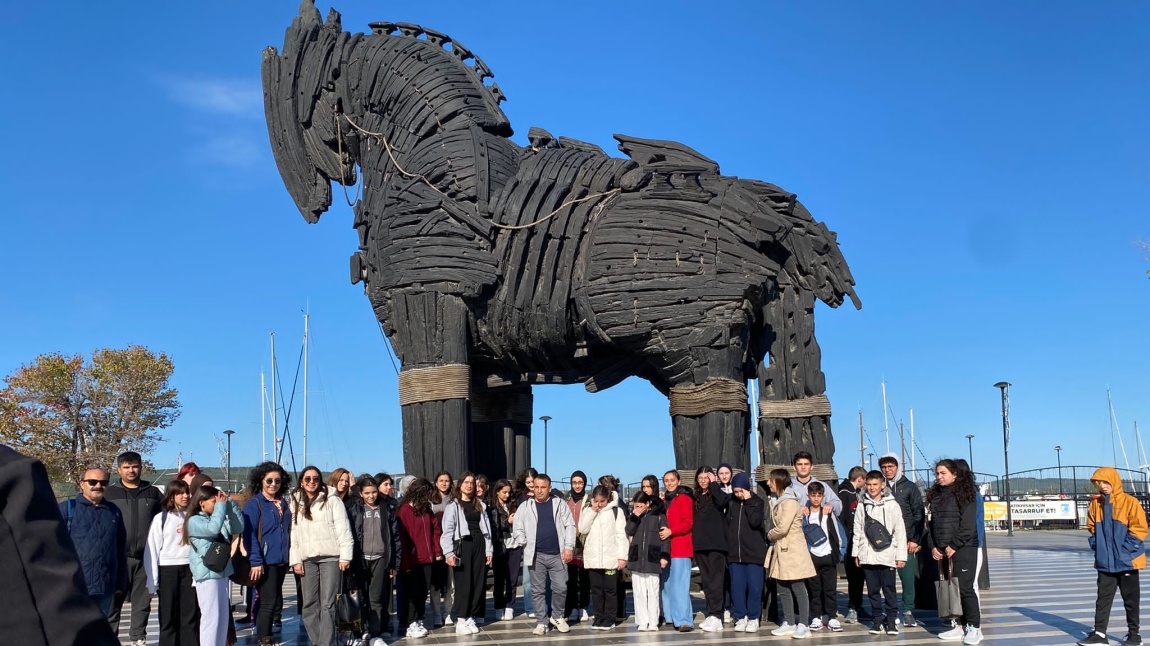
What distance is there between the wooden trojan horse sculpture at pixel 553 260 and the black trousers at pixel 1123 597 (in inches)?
136

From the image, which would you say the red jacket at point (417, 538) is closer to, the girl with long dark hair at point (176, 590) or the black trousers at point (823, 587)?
the girl with long dark hair at point (176, 590)

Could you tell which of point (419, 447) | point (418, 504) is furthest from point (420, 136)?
point (418, 504)

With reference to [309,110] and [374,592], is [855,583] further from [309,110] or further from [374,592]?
[309,110]

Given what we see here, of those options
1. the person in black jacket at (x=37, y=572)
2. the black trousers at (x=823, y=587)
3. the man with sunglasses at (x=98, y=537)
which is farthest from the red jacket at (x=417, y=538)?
the person in black jacket at (x=37, y=572)

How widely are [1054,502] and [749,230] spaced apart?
850 inches

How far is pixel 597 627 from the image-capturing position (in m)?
9.99

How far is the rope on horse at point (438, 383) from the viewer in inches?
461

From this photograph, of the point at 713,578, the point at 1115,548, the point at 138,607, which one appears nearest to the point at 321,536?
the point at 138,607

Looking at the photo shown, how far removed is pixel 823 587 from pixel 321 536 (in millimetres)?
4495

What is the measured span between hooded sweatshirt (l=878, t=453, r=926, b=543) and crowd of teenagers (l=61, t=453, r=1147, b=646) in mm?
16

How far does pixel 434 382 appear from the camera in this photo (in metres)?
11.8

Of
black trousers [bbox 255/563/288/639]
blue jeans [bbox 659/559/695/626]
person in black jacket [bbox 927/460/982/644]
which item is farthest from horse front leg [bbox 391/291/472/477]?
person in black jacket [bbox 927/460/982/644]

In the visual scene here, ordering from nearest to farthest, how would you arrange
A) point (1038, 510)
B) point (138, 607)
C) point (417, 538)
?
point (138, 607) < point (417, 538) < point (1038, 510)

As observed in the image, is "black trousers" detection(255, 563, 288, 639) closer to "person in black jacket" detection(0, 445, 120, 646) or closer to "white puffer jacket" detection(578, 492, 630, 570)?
"white puffer jacket" detection(578, 492, 630, 570)
